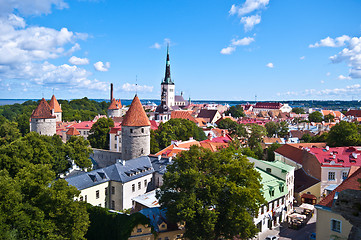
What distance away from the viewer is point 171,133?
147 feet

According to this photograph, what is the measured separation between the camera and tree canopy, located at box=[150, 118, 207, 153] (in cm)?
4214

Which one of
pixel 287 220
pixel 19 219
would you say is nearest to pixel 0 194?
pixel 19 219

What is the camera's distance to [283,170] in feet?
86.0

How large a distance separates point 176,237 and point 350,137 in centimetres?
2909

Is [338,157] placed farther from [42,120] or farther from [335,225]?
[42,120]

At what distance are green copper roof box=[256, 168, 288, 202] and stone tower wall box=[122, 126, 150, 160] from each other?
13.7m

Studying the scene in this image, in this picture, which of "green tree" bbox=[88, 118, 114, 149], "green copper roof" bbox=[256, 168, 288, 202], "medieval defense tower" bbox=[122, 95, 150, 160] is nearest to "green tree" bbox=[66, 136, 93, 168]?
"medieval defense tower" bbox=[122, 95, 150, 160]

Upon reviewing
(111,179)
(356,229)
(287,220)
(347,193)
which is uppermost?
(347,193)

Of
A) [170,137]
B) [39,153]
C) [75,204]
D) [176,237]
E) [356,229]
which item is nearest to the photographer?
[356,229]

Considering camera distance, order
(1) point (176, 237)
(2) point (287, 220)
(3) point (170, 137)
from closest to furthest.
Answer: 1. (1) point (176, 237)
2. (2) point (287, 220)
3. (3) point (170, 137)

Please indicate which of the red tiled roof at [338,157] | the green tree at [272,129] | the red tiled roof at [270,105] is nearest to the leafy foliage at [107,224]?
the red tiled roof at [338,157]

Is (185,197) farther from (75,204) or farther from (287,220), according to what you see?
(287,220)

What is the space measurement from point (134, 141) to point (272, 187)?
15.7 meters

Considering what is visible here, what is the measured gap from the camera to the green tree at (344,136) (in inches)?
1492
